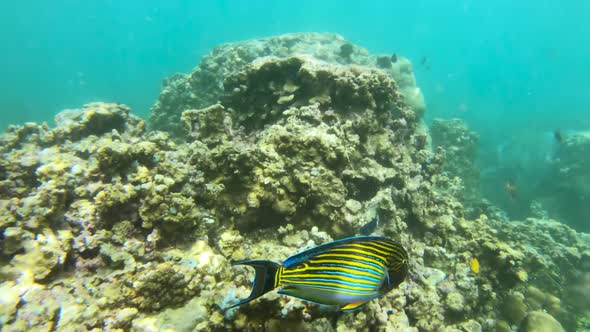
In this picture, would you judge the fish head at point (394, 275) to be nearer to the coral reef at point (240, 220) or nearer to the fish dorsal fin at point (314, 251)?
the fish dorsal fin at point (314, 251)

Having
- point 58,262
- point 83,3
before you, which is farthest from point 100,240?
point 83,3

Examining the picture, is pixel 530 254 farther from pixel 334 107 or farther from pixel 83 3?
pixel 83 3

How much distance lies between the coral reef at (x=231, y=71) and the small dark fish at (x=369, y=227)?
5834 millimetres

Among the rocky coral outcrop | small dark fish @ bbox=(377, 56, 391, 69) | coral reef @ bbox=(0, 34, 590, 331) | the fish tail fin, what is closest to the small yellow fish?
coral reef @ bbox=(0, 34, 590, 331)

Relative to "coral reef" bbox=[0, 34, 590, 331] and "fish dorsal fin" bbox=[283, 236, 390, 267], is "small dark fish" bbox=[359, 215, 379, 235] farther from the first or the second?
"fish dorsal fin" bbox=[283, 236, 390, 267]

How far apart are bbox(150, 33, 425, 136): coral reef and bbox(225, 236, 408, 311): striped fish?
7856mm

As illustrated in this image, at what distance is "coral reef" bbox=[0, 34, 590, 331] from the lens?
113 inches

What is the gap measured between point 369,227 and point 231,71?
819 centimetres

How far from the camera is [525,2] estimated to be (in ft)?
456

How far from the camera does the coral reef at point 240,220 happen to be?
2861 millimetres

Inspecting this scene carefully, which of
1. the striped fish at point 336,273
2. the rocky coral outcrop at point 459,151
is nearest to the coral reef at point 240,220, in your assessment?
the striped fish at point 336,273

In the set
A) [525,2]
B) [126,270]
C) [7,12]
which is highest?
[525,2]

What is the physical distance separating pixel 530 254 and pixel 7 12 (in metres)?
196

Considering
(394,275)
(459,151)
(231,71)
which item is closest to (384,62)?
(459,151)
